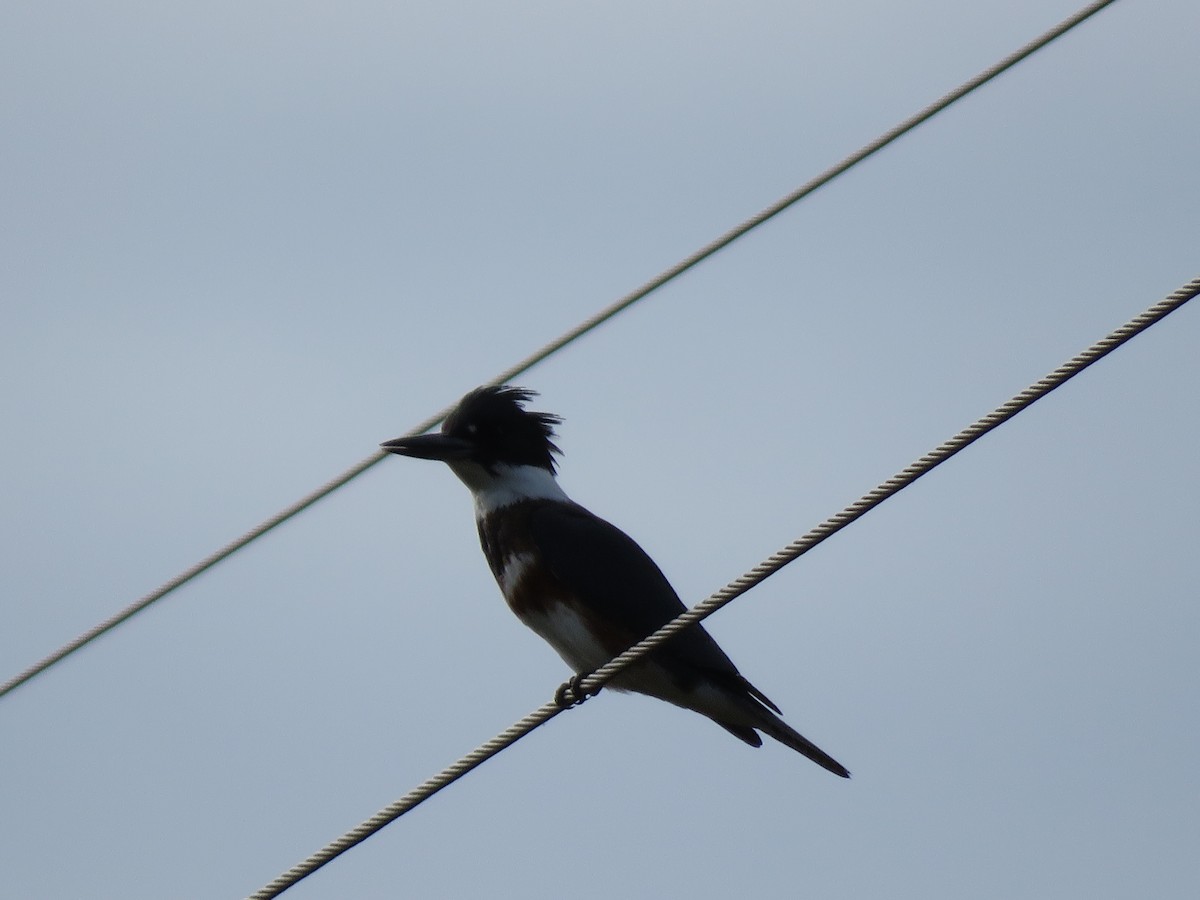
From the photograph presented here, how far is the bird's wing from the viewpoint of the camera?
14.7 ft

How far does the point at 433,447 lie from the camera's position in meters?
4.95

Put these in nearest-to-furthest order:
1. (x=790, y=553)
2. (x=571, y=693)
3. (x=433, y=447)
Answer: (x=790, y=553), (x=571, y=693), (x=433, y=447)

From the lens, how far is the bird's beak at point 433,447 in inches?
193

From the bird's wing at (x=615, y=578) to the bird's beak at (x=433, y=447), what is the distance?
1.12 feet

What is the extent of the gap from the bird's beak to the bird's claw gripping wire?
95 cm

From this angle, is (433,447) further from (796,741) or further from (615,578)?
(796,741)

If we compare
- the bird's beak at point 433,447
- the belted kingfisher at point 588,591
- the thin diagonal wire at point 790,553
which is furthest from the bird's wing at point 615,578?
the thin diagonal wire at point 790,553

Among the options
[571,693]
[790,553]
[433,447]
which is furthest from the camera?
[433,447]

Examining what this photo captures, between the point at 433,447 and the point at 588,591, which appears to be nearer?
the point at 588,591

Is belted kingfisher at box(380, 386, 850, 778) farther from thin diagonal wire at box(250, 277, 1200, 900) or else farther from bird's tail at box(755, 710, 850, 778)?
thin diagonal wire at box(250, 277, 1200, 900)

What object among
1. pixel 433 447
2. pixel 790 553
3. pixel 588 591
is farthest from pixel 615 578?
pixel 790 553

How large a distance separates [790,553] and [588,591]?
4.99 ft

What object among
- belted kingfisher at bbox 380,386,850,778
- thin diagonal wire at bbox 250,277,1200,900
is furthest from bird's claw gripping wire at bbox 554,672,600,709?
thin diagonal wire at bbox 250,277,1200,900

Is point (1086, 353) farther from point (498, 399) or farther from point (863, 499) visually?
point (498, 399)
